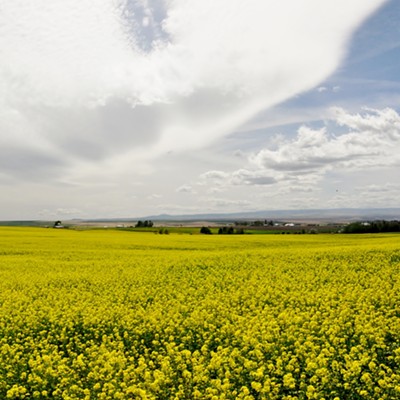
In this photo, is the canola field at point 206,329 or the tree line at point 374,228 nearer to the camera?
the canola field at point 206,329

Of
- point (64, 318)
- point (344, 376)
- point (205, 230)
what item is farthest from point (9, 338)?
point (205, 230)

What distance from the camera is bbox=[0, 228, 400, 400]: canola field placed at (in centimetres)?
636

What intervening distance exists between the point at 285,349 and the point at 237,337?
1.26 metres

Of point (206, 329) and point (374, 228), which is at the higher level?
point (374, 228)

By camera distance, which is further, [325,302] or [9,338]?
[325,302]

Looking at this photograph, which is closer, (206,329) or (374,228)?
(206,329)

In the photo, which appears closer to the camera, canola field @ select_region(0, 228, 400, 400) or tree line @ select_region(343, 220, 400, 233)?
canola field @ select_region(0, 228, 400, 400)

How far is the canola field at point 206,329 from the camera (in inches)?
251

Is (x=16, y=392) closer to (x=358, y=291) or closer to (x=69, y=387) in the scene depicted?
(x=69, y=387)

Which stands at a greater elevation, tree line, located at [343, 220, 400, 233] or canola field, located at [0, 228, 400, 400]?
tree line, located at [343, 220, 400, 233]

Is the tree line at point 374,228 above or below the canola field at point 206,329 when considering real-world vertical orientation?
above

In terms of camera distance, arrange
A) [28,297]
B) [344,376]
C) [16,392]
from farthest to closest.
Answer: [28,297] < [16,392] < [344,376]

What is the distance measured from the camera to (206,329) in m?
9.78

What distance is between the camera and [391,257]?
766 inches
